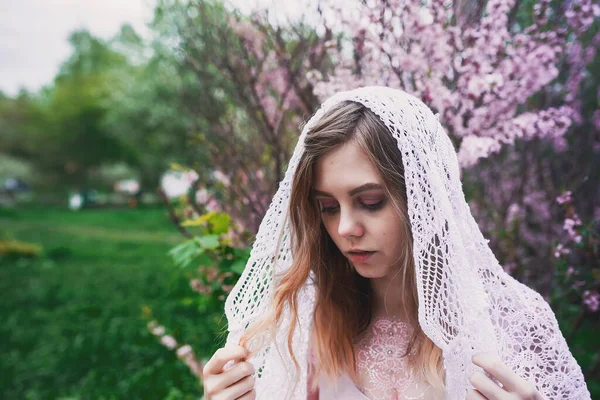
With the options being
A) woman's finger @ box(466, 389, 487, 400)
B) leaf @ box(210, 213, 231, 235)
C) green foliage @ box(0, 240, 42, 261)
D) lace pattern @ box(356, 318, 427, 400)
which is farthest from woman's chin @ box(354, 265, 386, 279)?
green foliage @ box(0, 240, 42, 261)

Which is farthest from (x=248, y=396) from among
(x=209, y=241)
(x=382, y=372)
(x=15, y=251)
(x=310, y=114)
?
(x=15, y=251)

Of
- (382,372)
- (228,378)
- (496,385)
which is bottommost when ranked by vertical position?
(382,372)

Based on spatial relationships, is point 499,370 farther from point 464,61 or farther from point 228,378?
point 464,61

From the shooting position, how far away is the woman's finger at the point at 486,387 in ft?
3.69

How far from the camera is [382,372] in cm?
162

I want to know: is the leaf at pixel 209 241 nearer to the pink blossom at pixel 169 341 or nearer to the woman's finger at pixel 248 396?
the woman's finger at pixel 248 396

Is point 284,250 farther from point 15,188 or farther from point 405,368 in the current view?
point 15,188

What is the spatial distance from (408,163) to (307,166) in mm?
330

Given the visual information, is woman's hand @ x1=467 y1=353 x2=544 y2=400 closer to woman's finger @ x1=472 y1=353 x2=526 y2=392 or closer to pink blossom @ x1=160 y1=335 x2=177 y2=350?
woman's finger @ x1=472 y1=353 x2=526 y2=392

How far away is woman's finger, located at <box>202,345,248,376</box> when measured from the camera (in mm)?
1289

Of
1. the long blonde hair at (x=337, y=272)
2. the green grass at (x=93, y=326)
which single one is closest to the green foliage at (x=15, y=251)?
the green grass at (x=93, y=326)

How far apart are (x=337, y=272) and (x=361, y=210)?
0.45 metres

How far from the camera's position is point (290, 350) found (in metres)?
1.57

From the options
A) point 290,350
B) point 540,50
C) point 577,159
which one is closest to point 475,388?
point 290,350
